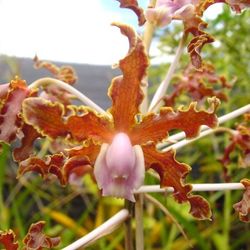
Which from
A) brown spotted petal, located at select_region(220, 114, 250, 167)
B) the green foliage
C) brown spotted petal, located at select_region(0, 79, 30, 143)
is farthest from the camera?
the green foliage

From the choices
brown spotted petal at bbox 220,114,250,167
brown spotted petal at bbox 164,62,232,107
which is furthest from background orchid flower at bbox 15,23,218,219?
brown spotted petal at bbox 164,62,232,107

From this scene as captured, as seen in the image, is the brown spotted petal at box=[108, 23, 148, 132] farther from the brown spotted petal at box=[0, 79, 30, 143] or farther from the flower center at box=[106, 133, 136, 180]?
the brown spotted petal at box=[0, 79, 30, 143]

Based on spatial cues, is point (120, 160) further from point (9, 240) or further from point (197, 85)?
point (197, 85)

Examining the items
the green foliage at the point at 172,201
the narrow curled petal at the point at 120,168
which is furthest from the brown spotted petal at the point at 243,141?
the green foliage at the point at 172,201

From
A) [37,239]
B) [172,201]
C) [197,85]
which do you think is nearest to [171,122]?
[37,239]

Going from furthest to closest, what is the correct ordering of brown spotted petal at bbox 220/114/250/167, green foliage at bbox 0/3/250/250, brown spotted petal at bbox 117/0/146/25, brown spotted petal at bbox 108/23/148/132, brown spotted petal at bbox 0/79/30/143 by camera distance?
green foliage at bbox 0/3/250/250 < brown spotted petal at bbox 220/114/250/167 < brown spotted petal at bbox 117/0/146/25 < brown spotted petal at bbox 0/79/30/143 < brown spotted petal at bbox 108/23/148/132

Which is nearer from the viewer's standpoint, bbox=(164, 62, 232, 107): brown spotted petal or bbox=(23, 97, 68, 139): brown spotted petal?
bbox=(23, 97, 68, 139): brown spotted petal
